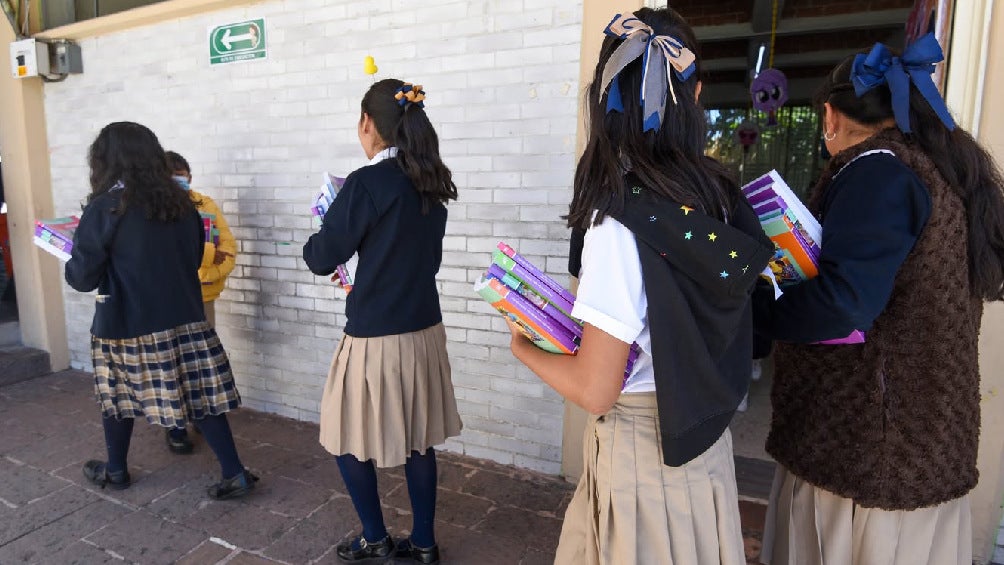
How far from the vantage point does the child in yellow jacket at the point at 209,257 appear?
3574mm

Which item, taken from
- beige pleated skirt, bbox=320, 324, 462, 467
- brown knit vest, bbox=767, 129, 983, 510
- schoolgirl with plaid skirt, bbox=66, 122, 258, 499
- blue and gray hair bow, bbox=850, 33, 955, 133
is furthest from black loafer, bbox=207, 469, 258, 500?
blue and gray hair bow, bbox=850, 33, 955, 133

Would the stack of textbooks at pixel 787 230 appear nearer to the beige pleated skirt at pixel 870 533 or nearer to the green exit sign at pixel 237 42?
the beige pleated skirt at pixel 870 533

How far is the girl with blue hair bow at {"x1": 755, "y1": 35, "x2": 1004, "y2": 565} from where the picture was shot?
1419mm

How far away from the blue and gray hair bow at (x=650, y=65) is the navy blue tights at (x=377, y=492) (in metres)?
1.71

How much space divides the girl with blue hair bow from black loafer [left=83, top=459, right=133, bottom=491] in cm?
327

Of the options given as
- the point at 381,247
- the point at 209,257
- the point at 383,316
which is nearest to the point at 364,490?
the point at 383,316

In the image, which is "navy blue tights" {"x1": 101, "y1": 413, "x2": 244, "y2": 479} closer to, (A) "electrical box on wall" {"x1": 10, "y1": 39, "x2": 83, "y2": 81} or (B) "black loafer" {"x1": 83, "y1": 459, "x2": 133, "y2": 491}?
(B) "black loafer" {"x1": 83, "y1": 459, "x2": 133, "y2": 491}

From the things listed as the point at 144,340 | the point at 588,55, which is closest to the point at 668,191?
the point at 588,55

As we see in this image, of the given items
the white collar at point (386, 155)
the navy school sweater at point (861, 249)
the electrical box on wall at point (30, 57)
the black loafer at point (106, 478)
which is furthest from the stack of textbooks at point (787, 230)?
the electrical box on wall at point (30, 57)

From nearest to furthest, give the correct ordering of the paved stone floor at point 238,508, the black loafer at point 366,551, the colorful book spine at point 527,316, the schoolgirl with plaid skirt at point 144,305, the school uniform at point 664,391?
the school uniform at point 664,391
the colorful book spine at point 527,316
the black loafer at point 366,551
the paved stone floor at point 238,508
the schoolgirl with plaid skirt at point 144,305

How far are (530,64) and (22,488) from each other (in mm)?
3498

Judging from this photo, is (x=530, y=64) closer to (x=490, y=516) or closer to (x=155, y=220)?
(x=155, y=220)

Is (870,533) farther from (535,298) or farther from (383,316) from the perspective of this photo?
(383,316)

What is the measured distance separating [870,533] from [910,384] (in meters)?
0.43
